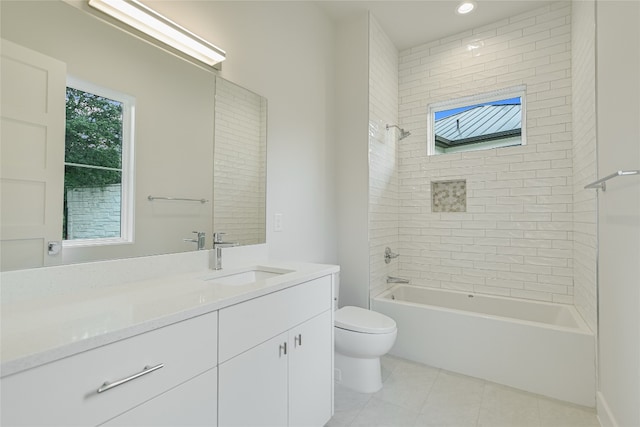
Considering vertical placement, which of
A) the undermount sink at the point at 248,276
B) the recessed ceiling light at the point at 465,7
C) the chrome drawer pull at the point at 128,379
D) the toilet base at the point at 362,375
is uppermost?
the recessed ceiling light at the point at 465,7

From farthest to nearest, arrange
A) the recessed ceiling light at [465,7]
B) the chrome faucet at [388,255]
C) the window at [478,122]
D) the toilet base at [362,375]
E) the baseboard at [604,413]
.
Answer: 1. the chrome faucet at [388,255]
2. the window at [478,122]
3. the recessed ceiling light at [465,7]
4. the toilet base at [362,375]
5. the baseboard at [604,413]

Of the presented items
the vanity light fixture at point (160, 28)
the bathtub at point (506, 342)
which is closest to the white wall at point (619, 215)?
the bathtub at point (506, 342)

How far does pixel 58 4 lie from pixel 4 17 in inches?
8.4

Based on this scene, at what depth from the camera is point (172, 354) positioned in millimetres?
883

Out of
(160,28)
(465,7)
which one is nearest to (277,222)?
(160,28)

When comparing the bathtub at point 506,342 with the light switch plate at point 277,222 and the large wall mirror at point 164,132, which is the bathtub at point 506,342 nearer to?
the light switch plate at point 277,222

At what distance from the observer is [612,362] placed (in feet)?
5.25

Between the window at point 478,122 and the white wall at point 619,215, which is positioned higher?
the window at point 478,122

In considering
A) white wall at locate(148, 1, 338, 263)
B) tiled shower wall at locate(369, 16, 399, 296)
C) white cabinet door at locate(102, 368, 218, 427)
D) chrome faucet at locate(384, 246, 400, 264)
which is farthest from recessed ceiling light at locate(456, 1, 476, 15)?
white cabinet door at locate(102, 368, 218, 427)

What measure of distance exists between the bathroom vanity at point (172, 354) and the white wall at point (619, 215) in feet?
4.53

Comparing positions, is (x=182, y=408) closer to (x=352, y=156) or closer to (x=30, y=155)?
(x=30, y=155)

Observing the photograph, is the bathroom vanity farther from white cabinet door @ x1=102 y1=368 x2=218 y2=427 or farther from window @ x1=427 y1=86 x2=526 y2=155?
window @ x1=427 y1=86 x2=526 y2=155

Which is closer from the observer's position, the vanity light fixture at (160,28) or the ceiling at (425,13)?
the vanity light fixture at (160,28)

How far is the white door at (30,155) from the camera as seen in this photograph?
99 cm
